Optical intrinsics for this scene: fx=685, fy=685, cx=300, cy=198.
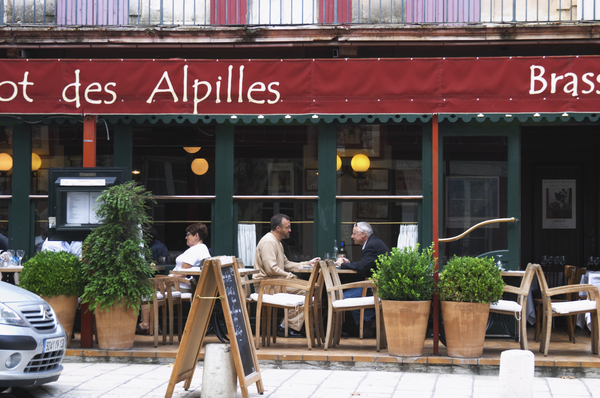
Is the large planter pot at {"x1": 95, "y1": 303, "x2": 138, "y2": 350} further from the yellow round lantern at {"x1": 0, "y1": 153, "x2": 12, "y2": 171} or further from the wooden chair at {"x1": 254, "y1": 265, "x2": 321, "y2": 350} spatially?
the yellow round lantern at {"x1": 0, "y1": 153, "x2": 12, "y2": 171}

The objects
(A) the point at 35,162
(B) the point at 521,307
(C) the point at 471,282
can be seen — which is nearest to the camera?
(C) the point at 471,282

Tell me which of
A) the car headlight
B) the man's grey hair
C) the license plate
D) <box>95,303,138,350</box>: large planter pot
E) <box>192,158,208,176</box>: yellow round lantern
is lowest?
<box>95,303,138,350</box>: large planter pot

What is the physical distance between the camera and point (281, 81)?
8.92 metres

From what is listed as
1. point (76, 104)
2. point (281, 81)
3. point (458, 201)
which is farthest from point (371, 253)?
point (76, 104)

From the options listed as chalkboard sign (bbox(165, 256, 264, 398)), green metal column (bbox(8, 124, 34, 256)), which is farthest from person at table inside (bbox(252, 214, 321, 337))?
green metal column (bbox(8, 124, 34, 256))

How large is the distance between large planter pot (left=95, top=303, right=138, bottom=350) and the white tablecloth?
575 centimetres

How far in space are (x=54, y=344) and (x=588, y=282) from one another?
689 centimetres

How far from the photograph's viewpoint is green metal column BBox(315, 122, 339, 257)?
9484mm

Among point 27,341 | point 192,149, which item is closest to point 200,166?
point 192,149

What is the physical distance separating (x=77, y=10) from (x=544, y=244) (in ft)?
29.8

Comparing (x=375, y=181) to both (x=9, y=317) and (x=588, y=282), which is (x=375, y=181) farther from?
(x=9, y=317)

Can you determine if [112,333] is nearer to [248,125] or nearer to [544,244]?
[248,125]

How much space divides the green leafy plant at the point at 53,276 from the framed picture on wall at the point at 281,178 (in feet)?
9.54

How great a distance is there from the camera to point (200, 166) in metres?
9.77
